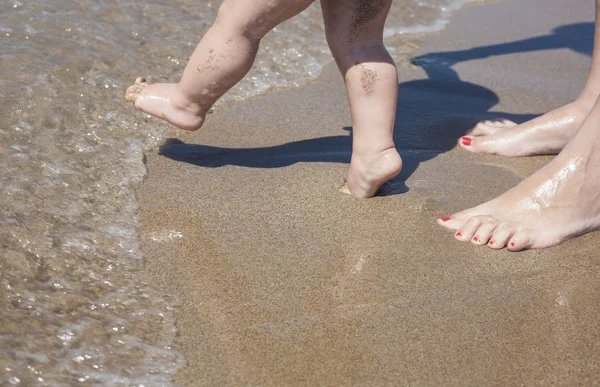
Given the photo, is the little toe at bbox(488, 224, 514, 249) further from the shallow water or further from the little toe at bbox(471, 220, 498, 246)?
the shallow water

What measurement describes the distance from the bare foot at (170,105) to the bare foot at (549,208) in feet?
2.75

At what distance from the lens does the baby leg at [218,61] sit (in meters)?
2.31

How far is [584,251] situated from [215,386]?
1.17 m

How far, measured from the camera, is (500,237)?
2.29 meters

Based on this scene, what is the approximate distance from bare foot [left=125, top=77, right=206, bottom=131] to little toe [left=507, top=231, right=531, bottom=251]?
1032 millimetres

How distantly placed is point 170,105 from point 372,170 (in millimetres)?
677

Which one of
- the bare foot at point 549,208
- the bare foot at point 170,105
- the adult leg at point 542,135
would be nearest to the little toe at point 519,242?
the bare foot at point 549,208

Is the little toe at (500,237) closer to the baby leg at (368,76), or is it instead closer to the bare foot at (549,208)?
the bare foot at (549,208)

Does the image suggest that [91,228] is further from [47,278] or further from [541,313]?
[541,313]

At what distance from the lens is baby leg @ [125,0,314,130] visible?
2.31 meters

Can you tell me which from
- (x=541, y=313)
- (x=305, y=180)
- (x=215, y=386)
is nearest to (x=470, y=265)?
(x=541, y=313)

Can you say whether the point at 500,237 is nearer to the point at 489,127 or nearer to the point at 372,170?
the point at 372,170

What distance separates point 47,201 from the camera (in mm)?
2326

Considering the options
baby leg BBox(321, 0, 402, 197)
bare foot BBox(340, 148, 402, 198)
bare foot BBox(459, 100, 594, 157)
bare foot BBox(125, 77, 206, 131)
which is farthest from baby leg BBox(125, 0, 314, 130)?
bare foot BBox(459, 100, 594, 157)
